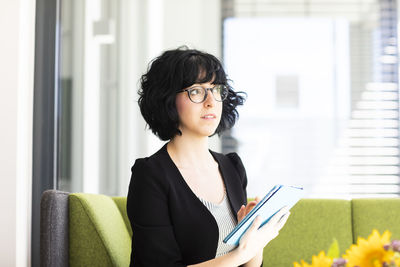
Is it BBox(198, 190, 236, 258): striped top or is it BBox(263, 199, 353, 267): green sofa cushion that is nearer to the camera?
BBox(198, 190, 236, 258): striped top

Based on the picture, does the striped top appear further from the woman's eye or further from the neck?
the woman's eye

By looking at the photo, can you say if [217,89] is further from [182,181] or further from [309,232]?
[309,232]

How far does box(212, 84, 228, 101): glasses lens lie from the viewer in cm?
154

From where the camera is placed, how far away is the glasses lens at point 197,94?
4.96 feet

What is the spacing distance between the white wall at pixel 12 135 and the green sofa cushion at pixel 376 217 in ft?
4.00

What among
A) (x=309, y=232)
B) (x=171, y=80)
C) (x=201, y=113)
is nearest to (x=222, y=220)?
(x=201, y=113)

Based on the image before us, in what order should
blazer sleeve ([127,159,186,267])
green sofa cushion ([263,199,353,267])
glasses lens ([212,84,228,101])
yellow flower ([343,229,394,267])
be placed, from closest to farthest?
1. yellow flower ([343,229,394,267])
2. blazer sleeve ([127,159,186,267])
3. glasses lens ([212,84,228,101])
4. green sofa cushion ([263,199,353,267])

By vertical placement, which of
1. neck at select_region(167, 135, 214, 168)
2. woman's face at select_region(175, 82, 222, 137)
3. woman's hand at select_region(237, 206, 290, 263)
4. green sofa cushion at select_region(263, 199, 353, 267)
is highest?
woman's face at select_region(175, 82, 222, 137)

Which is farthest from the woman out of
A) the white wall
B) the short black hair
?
the white wall

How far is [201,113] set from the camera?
4.93 feet

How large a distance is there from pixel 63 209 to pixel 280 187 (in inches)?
32.8

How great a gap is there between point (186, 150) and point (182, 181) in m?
0.11

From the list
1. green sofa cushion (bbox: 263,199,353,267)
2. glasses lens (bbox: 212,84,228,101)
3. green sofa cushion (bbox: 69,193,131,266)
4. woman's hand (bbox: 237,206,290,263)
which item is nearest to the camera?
woman's hand (bbox: 237,206,290,263)

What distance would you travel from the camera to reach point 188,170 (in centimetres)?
158
